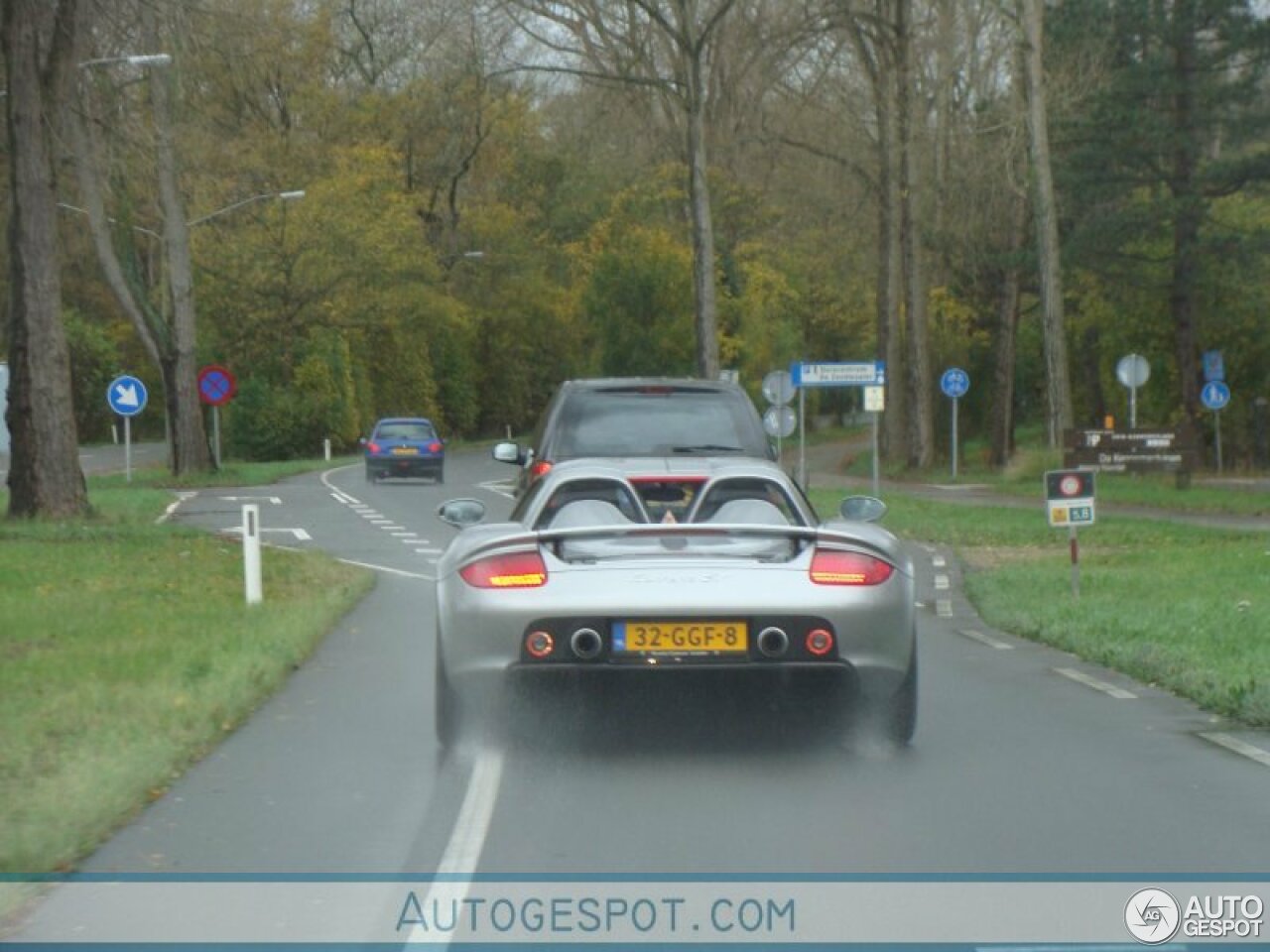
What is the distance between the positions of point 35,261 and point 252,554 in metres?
10.6

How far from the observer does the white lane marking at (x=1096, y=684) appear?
38.0ft

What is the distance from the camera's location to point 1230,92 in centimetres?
4772

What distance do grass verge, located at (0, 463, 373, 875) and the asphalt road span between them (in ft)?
0.64

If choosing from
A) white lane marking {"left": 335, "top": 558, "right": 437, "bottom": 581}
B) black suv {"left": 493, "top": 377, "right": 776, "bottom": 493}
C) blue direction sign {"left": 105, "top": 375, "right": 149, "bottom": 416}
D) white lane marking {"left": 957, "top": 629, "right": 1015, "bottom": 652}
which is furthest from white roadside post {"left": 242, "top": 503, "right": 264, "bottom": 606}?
blue direction sign {"left": 105, "top": 375, "right": 149, "bottom": 416}

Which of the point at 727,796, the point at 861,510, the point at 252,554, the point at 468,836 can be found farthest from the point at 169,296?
the point at 468,836

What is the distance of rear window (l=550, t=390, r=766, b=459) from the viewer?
1565 cm

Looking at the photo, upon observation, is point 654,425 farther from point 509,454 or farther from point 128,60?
point 128,60

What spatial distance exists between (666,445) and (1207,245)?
3543 centimetres

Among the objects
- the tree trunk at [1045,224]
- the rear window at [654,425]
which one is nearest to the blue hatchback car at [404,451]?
the tree trunk at [1045,224]

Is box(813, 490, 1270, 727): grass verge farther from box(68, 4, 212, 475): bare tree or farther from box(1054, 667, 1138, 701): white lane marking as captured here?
box(68, 4, 212, 475): bare tree

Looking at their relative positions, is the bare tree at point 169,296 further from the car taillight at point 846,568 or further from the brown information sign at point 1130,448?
the car taillight at point 846,568

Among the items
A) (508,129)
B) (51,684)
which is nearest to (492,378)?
(508,129)

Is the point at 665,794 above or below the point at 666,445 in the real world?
below

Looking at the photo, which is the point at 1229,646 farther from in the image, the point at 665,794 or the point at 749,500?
the point at 665,794
